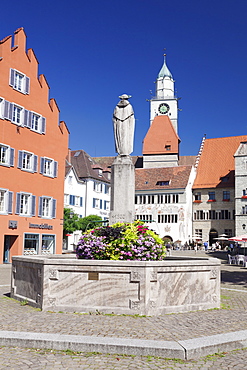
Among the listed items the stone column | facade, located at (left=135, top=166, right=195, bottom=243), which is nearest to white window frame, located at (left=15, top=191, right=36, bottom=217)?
the stone column

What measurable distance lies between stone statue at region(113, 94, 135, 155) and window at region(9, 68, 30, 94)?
18.6m

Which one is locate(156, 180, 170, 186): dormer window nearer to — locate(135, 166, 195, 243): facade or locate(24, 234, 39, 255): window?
locate(135, 166, 195, 243): facade

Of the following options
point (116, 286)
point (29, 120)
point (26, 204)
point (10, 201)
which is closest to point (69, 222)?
point (26, 204)

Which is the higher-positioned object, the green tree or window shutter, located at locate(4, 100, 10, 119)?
window shutter, located at locate(4, 100, 10, 119)

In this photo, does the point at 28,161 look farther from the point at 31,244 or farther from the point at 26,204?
the point at 31,244

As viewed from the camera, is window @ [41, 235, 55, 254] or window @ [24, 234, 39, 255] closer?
window @ [24, 234, 39, 255]

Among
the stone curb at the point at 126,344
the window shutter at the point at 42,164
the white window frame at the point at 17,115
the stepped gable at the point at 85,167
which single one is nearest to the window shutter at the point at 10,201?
the window shutter at the point at 42,164

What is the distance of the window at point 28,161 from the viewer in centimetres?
3147

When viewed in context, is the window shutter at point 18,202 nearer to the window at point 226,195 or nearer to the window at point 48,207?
the window at point 48,207

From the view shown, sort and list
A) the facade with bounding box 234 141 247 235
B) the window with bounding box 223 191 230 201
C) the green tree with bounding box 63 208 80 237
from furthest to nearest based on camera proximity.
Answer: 1. the window with bounding box 223 191 230 201
2. the facade with bounding box 234 141 247 235
3. the green tree with bounding box 63 208 80 237

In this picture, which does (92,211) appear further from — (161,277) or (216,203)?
(161,277)

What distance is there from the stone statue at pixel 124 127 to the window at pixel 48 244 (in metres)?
21.2

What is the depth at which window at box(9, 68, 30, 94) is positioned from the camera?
30.9 meters

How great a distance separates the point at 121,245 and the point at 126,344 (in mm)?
3864
